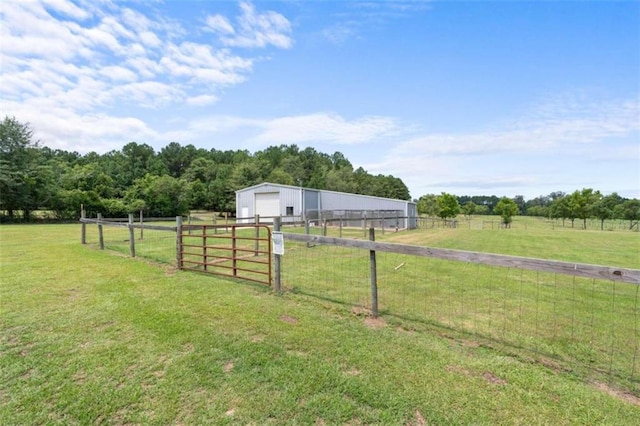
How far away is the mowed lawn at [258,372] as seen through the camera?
91.5 inches

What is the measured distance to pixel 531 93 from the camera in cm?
1220

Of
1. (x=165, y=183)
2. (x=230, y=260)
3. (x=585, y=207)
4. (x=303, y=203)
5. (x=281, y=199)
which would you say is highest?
(x=165, y=183)

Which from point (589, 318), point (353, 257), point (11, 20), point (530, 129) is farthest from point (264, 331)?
point (530, 129)

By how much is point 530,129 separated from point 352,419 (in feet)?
65.3

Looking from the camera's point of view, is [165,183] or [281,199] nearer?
[281,199]

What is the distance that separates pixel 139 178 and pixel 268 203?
3865cm

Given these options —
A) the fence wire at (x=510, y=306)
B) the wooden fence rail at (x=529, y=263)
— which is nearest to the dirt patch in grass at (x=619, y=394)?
the fence wire at (x=510, y=306)

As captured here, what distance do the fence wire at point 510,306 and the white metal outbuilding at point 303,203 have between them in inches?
712

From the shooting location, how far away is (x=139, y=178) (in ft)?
180

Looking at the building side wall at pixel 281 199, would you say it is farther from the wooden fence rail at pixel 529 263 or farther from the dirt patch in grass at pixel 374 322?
the wooden fence rail at pixel 529 263

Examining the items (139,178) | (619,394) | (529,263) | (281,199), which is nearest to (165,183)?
(139,178)

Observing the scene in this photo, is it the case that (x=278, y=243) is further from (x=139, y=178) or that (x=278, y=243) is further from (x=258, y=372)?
(x=139, y=178)

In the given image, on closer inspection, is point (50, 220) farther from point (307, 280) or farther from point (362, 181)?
point (362, 181)

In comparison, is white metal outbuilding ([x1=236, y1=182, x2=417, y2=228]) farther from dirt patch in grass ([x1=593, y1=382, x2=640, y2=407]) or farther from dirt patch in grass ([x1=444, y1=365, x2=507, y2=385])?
dirt patch in grass ([x1=593, y1=382, x2=640, y2=407])
